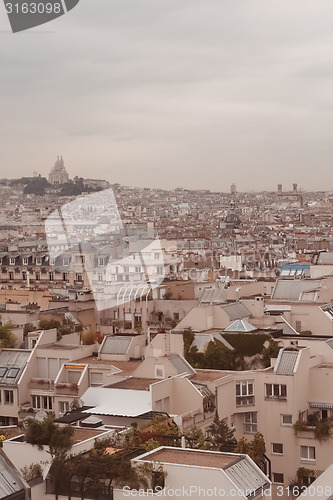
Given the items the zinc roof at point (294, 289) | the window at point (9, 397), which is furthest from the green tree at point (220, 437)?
the zinc roof at point (294, 289)

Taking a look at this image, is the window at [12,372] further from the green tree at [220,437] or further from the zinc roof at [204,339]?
the green tree at [220,437]

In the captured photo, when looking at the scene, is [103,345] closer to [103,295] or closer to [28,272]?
[103,295]

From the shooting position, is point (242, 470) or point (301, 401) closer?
point (242, 470)

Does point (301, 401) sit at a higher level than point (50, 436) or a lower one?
lower

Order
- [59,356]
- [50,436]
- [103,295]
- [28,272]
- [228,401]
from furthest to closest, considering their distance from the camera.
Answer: [28,272] → [103,295] → [59,356] → [228,401] → [50,436]

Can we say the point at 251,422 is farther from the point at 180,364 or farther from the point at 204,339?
the point at 204,339

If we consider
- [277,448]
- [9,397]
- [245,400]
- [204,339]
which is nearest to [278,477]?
[277,448]

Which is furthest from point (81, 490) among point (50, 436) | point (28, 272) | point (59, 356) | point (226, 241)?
point (226, 241)
